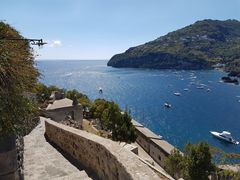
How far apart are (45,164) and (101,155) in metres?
3.18

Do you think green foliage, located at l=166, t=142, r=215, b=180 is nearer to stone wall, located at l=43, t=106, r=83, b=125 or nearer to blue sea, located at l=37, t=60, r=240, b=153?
stone wall, located at l=43, t=106, r=83, b=125

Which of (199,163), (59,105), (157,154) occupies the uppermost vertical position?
(59,105)

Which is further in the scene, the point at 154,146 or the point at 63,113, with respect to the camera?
the point at 154,146

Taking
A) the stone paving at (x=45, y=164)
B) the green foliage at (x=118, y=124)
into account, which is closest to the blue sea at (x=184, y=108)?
the green foliage at (x=118, y=124)

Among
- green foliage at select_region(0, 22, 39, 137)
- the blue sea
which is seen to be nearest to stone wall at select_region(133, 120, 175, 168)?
the blue sea

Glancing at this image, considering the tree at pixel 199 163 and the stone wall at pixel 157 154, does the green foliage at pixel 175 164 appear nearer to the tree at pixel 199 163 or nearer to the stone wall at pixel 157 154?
the tree at pixel 199 163

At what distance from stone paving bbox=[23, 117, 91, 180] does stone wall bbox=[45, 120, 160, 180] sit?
498 millimetres

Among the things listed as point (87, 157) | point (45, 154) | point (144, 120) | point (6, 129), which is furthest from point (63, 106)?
point (144, 120)

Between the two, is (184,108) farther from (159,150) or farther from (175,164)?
(175,164)

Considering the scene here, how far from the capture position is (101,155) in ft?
31.3

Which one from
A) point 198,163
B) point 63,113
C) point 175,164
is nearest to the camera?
point 63,113

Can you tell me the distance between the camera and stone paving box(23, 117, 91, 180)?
10.2 metres

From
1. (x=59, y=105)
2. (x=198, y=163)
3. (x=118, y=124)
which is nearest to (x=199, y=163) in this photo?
(x=198, y=163)

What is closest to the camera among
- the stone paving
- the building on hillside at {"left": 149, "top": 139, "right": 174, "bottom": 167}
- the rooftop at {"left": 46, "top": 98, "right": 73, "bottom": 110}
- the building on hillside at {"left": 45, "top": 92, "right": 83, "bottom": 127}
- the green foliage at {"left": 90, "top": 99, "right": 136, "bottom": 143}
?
the stone paving
